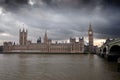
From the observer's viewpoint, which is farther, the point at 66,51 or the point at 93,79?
the point at 66,51

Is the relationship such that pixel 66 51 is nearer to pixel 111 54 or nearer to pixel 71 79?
pixel 111 54

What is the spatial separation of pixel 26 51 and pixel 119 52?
145 m

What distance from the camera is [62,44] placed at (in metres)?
190

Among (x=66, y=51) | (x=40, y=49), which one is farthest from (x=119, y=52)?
(x=40, y=49)

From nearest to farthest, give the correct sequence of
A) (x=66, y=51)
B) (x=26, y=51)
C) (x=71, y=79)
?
(x=71, y=79)
(x=66, y=51)
(x=26, y=51)

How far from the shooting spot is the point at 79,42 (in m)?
192

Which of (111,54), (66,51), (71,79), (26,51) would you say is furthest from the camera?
(26,51)

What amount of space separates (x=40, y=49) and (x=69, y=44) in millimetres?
30603

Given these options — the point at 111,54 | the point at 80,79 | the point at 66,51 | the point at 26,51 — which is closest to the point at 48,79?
the point at 80,79

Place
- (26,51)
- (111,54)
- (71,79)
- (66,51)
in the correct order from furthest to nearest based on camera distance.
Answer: (26,51)
(66,51)
(111,54)
(71,79)

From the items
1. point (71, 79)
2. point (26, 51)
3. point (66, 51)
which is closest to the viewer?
point (71, 79)

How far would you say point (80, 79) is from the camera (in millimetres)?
22891

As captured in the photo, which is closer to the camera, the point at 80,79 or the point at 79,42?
the point at 80,79

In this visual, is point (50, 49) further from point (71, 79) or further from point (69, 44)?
point (71, 79)
